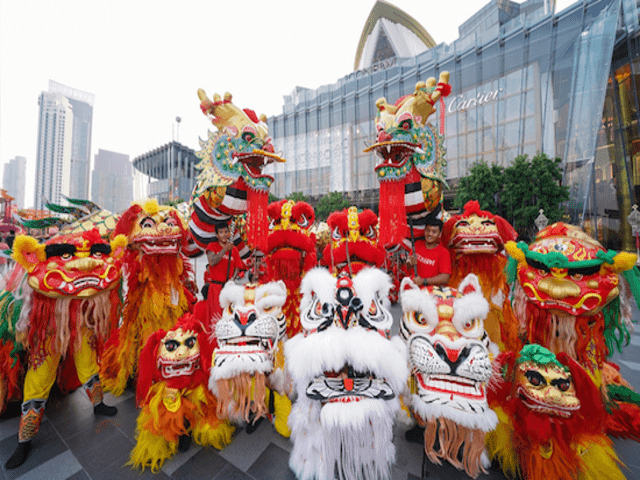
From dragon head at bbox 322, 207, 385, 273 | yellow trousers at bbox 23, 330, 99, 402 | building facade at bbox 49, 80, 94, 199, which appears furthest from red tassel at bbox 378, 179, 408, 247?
building facade at bbox 49, 80, 94, 199

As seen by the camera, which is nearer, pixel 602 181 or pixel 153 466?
pixel 153 466

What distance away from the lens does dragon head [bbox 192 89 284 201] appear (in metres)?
2.21

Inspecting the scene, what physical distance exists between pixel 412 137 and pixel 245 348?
6.52 feet

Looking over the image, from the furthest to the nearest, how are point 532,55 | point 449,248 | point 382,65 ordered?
point 382,65, point 532,55, point 449,248

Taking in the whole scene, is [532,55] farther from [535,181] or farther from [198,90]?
[198,90]

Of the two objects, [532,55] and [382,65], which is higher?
[382,65]

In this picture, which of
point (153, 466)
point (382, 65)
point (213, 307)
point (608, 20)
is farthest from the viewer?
point (382, 65)

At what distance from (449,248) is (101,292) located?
9.41 feet

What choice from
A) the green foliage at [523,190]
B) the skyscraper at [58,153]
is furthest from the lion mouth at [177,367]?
the skyscraper at [58,153]

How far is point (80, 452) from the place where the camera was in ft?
5.94

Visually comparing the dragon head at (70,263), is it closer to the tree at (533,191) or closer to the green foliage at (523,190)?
the green foliage at (523,190)

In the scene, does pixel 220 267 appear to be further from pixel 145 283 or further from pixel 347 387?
pixel 347 387

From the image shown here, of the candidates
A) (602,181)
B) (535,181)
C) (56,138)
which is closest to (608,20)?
(602,181)

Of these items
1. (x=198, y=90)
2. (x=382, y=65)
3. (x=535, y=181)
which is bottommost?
(x=198, y=90)
